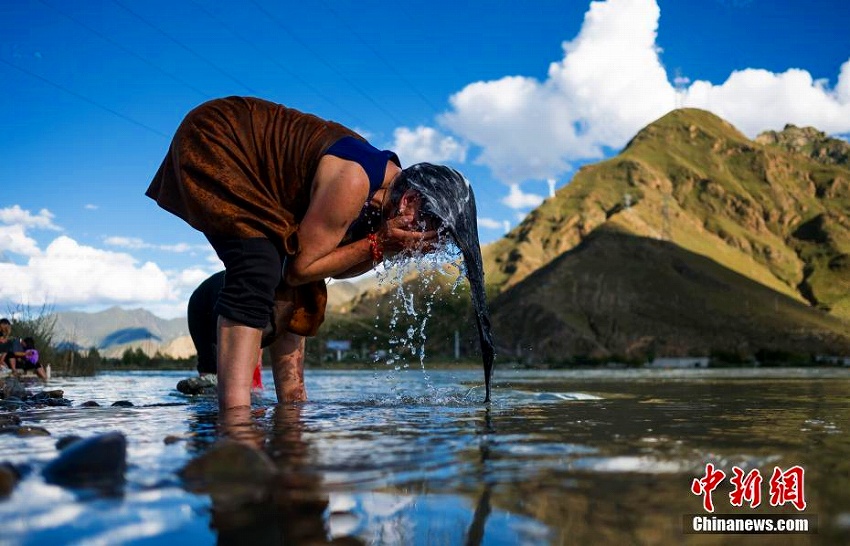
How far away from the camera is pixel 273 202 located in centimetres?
390

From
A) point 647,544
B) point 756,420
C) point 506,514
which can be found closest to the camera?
point 647,544

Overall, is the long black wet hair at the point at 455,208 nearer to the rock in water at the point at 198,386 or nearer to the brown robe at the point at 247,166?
the brown robe at the point at 247,166

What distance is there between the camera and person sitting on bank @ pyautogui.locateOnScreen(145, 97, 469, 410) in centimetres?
373

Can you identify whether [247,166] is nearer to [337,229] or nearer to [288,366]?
[337,229]

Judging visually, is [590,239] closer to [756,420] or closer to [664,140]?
[664,140]

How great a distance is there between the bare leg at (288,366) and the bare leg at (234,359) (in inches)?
41.7

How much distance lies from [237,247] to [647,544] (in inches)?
115

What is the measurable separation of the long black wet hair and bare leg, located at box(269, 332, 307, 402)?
1.22m

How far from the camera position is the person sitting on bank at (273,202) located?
147 inches

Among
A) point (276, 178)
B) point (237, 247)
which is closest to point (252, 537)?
point (237, 247)

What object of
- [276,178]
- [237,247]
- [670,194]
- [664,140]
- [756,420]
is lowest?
[756,420]

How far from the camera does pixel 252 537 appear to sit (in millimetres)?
1315

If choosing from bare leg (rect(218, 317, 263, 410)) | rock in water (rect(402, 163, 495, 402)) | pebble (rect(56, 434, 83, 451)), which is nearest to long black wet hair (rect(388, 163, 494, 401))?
rock in water (rect(402, 163, 495, 402))

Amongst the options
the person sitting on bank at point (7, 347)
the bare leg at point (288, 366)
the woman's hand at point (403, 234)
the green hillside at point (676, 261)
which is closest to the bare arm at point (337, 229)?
the woman's hand at point (403, 234)
